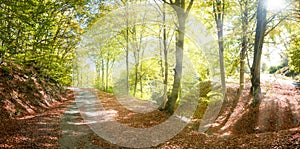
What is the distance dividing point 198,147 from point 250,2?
11.5m

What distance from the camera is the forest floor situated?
7.06 metres

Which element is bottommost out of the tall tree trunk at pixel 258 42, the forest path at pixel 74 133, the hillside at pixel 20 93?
the forest path at pixel 74 133

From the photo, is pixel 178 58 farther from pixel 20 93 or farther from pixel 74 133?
pixel 20 93

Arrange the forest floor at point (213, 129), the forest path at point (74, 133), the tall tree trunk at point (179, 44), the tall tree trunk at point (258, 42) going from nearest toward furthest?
the forest floor at point (213, 129)
the forest path at point (74, 133)
the tall tree trunk at point (258, 42)
the tall tree trunk at point (179, 44)

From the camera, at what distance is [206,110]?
17328 millimetres

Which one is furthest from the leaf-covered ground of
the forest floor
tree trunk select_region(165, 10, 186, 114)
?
tree trunk select_region(165, 10, 186, 114)

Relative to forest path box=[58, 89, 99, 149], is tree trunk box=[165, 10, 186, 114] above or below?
above

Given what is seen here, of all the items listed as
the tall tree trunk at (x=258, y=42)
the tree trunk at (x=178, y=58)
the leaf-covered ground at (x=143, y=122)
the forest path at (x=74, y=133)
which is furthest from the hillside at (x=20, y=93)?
the tall tree trunk at (x=258, y=42)

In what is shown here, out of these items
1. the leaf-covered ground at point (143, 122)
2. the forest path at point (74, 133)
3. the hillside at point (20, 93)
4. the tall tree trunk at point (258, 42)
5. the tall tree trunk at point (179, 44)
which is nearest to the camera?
the leaf-covered ground at point (143, 122)

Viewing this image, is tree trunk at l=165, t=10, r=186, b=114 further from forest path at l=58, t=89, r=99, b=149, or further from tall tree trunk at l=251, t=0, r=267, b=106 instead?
forest path at l=58, t=89, r=99, b=149

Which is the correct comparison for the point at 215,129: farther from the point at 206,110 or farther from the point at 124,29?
the point at 124,29

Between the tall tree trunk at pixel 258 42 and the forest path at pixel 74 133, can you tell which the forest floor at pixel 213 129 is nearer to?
the forest path at pixel 74 133

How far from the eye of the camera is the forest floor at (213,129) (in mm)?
7062

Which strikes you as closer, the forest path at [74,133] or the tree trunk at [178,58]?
the forest path at [74,133]
